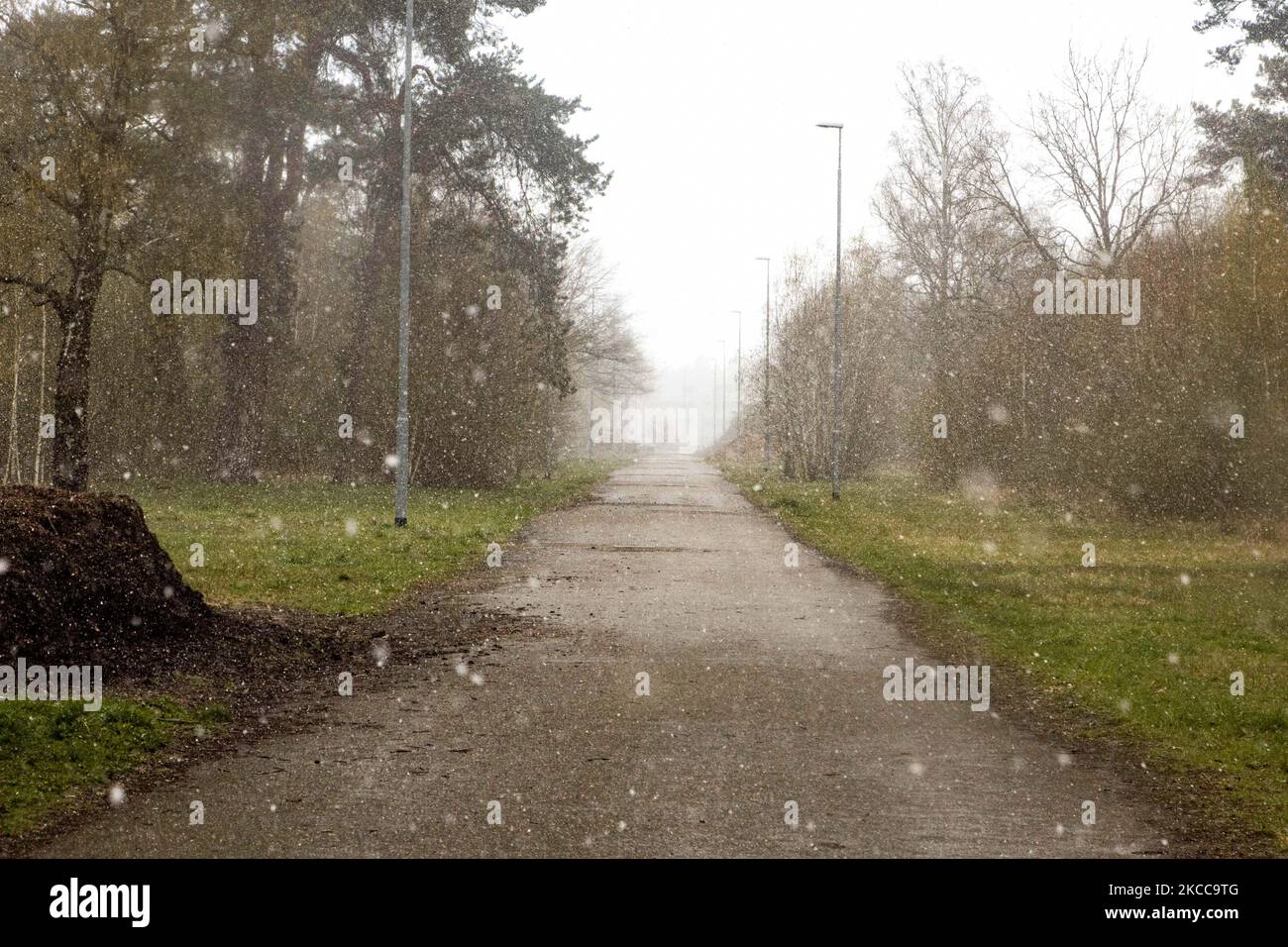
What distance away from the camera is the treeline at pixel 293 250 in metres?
28.1

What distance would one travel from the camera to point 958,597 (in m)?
14.9

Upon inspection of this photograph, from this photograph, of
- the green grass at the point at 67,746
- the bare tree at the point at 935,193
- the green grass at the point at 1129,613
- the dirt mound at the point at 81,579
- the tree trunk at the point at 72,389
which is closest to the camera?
the green grass at the point at 67,746

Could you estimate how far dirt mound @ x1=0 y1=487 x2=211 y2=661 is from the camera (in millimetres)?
8984

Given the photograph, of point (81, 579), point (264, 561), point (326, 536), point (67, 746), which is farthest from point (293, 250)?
point (67, 746)

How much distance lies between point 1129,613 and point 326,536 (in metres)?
12.6

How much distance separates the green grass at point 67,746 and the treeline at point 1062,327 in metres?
17.5

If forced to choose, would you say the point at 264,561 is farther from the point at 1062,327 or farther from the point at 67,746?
the point at 1062,327

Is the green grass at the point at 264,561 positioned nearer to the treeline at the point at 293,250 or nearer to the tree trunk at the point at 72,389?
the tree trunk at the point at 72,389

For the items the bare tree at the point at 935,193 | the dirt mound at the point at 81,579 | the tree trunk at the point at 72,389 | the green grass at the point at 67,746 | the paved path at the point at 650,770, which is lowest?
the paved path at the point at 650,770

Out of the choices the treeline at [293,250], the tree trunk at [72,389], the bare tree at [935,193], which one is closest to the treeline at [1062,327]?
the bare tree at [935,193]

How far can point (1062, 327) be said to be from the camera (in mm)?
29344
